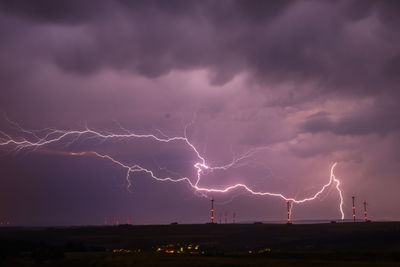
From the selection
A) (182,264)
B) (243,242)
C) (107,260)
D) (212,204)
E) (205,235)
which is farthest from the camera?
(212,204)

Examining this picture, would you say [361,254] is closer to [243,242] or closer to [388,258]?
[388,258]

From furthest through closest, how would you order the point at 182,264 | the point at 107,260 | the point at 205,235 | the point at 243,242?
1. the point at 205,235
2. the point at 243,242
3. the point at 107,260
4. the point at 182,264

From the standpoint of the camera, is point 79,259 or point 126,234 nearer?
point 79,259

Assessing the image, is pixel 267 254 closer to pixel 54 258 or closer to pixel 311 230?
pixel 54 258

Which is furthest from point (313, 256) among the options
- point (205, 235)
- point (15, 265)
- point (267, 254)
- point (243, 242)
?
point (205, 235)

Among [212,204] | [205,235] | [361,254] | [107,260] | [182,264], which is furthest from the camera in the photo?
[212,204]

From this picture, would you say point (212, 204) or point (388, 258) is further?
point (212, 204)

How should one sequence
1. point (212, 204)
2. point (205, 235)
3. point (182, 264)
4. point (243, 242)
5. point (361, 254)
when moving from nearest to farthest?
point (182, 264)
point (361, 254)
point (243, 242)
point (205, 235)
point (212, 204)

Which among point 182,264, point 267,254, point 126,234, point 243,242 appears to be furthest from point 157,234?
point 182,264
